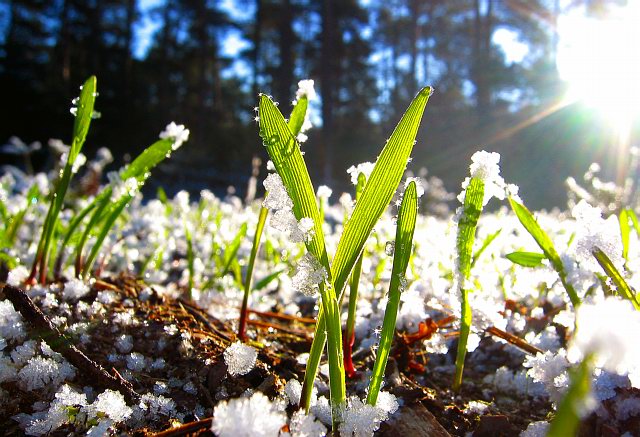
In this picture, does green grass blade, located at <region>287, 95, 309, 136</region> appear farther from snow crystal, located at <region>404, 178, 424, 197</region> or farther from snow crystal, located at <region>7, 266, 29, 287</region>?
snow crystal, located at <region>7, 266, 29, 287</region>

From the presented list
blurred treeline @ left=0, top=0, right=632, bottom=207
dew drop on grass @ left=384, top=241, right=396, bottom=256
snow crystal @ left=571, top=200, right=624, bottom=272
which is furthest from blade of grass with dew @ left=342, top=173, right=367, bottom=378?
blurred treeline @ left=0, top=0, right=632, bottom=207

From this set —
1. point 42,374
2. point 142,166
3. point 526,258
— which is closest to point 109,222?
point 142,166

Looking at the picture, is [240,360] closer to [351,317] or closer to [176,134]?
[351,317]

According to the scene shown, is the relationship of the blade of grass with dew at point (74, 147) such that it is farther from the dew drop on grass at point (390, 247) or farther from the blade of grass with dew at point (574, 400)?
the blade of grass with dew at point (574, 400)

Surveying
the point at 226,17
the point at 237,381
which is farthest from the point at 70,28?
the point at 237,381

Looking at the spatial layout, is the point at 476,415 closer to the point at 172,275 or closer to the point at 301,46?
the point at 172,275

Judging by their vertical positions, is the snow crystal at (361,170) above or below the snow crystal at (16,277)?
above

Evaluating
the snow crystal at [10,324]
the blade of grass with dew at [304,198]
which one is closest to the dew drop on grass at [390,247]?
the blade of grass with dew at [304,198]
